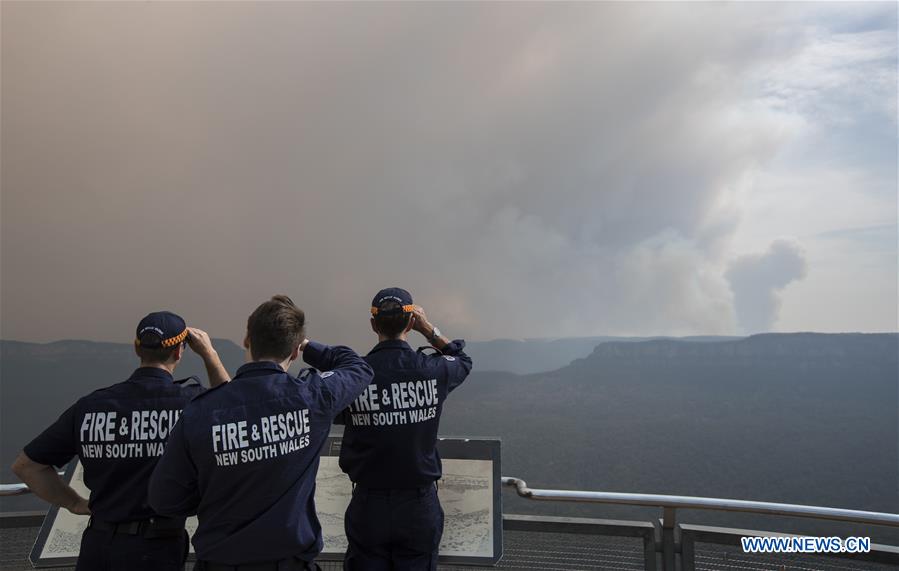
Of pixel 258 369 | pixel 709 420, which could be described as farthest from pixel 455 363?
pixel 709 420

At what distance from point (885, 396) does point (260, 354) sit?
19.4 meters

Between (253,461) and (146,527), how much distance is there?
2.27ft

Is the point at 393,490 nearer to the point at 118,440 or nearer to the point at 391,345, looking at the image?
the point at 391,345

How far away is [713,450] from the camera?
1484 centimetres

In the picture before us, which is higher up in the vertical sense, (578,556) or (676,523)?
(676,523)

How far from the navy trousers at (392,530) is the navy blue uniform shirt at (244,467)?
0.51 metres

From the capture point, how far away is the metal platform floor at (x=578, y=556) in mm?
2553

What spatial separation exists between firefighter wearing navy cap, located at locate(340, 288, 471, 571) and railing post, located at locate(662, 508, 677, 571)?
1.09 m

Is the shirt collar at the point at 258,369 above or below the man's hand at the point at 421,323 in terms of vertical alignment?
below

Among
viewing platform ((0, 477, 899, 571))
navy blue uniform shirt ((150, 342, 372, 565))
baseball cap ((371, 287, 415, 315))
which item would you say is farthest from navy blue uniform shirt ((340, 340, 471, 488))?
viewing platform ((0, 477, 899, 571))

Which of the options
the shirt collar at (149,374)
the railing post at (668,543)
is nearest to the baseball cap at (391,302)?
the shirt collar at (149,374)

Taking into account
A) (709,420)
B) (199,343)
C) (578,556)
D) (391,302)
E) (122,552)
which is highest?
(709,420)

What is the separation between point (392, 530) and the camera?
2.16 meters

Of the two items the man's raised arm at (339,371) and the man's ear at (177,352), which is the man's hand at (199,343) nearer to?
the man's ear at (177,352)
